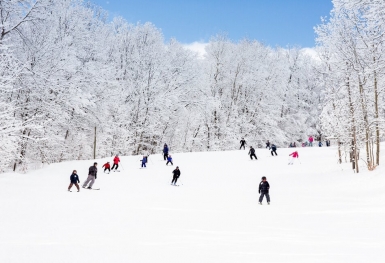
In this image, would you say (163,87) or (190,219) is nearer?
(190,219)

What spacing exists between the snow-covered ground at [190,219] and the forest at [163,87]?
3211 millimetres

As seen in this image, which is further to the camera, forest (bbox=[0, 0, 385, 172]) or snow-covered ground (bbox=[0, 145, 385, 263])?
forest (bbox=[0, 0, 385, 172])

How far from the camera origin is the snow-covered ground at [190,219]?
20.8 ft

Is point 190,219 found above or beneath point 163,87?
beneath

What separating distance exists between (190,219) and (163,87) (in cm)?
2425

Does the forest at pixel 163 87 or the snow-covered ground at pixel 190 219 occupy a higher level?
the forest at pixel 163 87

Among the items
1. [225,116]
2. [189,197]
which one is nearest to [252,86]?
[225,116]

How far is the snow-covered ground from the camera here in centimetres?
634

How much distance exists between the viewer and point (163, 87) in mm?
32781

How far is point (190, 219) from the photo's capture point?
32.3ft

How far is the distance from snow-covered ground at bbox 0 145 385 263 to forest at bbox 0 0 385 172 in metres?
3.21

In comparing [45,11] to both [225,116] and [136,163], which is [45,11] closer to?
[136,163]

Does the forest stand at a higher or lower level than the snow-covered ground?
higher

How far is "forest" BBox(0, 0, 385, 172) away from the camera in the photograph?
56.9ft
